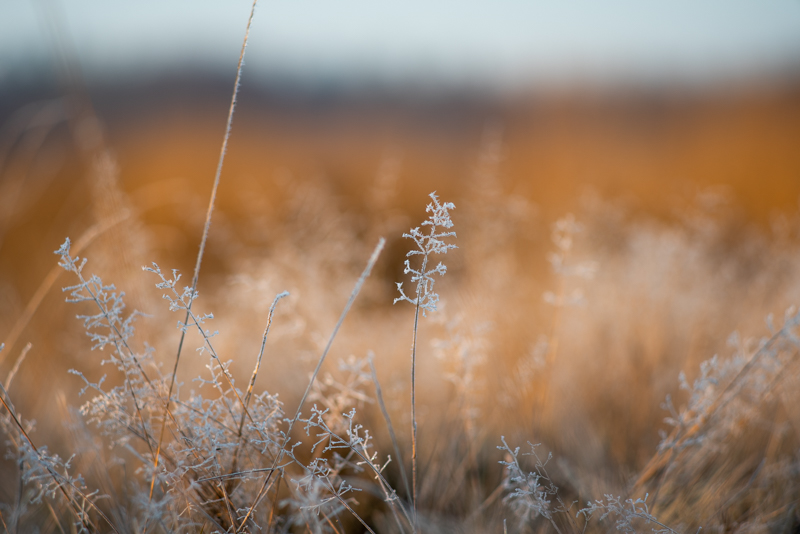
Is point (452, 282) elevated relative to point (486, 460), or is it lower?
elevated

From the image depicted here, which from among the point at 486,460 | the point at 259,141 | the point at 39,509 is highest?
the point at 259,141

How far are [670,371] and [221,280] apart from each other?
3.34m

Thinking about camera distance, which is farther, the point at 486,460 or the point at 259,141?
the point at 259,141

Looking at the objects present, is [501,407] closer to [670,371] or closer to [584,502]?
[584,502]

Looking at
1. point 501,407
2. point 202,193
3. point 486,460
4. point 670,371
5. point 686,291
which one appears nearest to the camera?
point 486,460

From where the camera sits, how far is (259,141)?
864 centimetres

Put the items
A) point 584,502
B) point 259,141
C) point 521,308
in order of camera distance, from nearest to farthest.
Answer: point 584,502 → point 521,308 → point 259,141

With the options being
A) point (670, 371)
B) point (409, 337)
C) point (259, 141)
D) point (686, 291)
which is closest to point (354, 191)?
point (259, 141)

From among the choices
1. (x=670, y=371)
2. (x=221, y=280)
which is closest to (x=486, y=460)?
(x=670, y=371)

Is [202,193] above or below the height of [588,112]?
below

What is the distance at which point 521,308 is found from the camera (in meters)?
2.40

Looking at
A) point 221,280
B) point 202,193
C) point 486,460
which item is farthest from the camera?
point 202,193

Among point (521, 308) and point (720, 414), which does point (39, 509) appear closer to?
point (720, 414)

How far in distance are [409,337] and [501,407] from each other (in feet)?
3.01
